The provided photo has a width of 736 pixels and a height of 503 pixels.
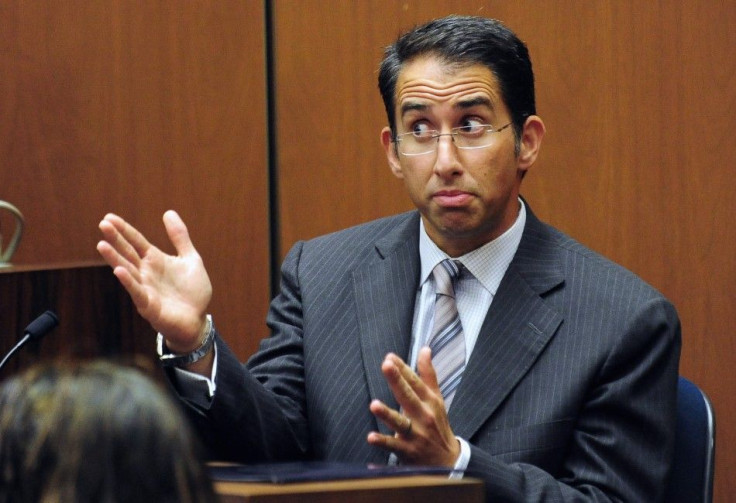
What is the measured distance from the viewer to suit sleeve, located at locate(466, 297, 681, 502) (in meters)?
2.11

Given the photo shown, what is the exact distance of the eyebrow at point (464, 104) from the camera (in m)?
2.36

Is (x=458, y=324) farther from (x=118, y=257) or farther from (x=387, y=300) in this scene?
(x=118, y=257)

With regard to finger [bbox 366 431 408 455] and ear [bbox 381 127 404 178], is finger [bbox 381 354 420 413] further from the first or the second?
ear [bbox 381 127 404 178]

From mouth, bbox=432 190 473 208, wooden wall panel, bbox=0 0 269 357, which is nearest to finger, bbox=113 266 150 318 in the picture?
mouth, bbox=432 190 473 208

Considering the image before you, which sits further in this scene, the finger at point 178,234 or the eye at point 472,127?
the eye at point 472,127

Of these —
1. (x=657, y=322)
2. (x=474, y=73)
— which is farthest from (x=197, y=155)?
(x=657, y=322)

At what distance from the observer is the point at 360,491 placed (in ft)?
4.47

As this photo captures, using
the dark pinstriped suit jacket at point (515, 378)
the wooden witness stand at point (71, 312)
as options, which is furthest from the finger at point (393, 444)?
the wooden witness stand at point (71, 312)

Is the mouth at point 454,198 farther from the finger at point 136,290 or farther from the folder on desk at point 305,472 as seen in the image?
the folder on desk at point 305,472

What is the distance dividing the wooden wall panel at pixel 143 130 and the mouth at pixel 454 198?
4.02 feet

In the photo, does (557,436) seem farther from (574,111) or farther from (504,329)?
(574,111)

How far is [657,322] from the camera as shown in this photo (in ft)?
7.29

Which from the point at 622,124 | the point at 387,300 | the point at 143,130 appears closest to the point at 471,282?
the point at 387,300

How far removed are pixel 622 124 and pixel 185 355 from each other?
159cm
